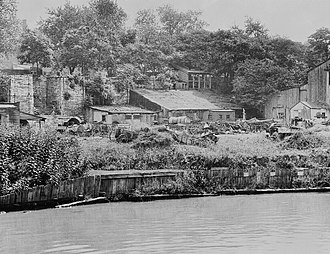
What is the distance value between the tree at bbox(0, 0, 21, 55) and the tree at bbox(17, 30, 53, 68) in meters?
6.25

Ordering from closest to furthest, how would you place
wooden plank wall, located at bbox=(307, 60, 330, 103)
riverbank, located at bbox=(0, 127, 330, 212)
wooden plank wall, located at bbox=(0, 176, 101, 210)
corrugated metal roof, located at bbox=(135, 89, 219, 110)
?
wooden plank wall, located at bbox=(0, 176, 101, 210) < riverbank, located at bbox=(0, 127, 330, 212) < corrugated metal roof, located at bbox=(135, 89, 219, 110) < wooden plank wall, located at bbox=(307, 60, 330, 103)

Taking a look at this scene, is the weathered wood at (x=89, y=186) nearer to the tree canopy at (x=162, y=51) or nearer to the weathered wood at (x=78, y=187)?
the weathered wood at (x=78, y=187)

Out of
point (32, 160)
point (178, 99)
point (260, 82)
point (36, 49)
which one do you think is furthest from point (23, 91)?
point (32, 160)

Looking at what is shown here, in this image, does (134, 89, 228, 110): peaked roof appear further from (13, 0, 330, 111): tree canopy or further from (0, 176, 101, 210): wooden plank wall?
(0, 176, 101, 210): wooden plank wall

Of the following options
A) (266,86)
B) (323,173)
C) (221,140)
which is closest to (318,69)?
(266,86)

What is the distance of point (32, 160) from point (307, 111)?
3695cm

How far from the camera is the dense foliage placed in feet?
71.7

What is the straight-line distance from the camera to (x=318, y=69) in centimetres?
5956

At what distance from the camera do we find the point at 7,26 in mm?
64000

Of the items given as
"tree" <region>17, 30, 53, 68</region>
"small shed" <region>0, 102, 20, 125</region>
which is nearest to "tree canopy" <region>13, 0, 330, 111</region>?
"tree" <region>17, 30, 53, 68</region>

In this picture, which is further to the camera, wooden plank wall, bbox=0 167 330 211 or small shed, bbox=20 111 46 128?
small shed, bbox=20 111 46 128

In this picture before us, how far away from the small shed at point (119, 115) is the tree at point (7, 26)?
521 inches

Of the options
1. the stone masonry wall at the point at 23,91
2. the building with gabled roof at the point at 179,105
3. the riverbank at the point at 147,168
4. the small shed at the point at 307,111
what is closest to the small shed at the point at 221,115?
the building with gabled roof at the point at 179,105

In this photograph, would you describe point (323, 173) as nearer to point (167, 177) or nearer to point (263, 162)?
point (263, 162)
